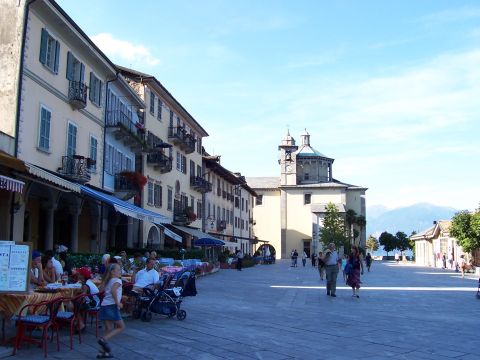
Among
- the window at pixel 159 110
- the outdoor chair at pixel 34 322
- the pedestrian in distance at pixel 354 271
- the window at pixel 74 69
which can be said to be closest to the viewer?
the outdoor chair at pixel 34 322

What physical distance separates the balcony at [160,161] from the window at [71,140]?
1142 cm

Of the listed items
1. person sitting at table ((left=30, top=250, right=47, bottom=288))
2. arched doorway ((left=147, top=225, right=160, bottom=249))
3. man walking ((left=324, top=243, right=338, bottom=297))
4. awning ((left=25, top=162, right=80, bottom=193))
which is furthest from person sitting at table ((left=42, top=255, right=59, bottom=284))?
arched doorway ((left=147, top=225, right=160, bottom=249))

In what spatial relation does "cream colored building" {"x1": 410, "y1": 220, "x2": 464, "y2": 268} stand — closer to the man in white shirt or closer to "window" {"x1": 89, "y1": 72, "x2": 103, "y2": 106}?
"window" {"x1": 89, "y1": 72, "x2": 103, "y2": 106}

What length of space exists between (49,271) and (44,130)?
9.60m

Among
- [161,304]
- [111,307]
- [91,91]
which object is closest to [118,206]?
[91,91]

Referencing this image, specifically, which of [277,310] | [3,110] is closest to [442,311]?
[277,310]

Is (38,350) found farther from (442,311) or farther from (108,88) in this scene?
(108,88)

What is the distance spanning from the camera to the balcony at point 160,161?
34.6 m

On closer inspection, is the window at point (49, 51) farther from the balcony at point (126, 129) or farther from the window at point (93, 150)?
the balcony at point (126, 129)

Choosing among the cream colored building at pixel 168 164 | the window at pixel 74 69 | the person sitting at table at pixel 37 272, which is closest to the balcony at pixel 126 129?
the cream colored building at pixel 168 164

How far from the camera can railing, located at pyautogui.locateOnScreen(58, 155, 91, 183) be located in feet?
71.3

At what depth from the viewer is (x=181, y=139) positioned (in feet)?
131

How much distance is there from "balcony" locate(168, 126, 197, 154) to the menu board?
30.3m

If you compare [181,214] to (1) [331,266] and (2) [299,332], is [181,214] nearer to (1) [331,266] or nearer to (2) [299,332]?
(1) [331,266]
